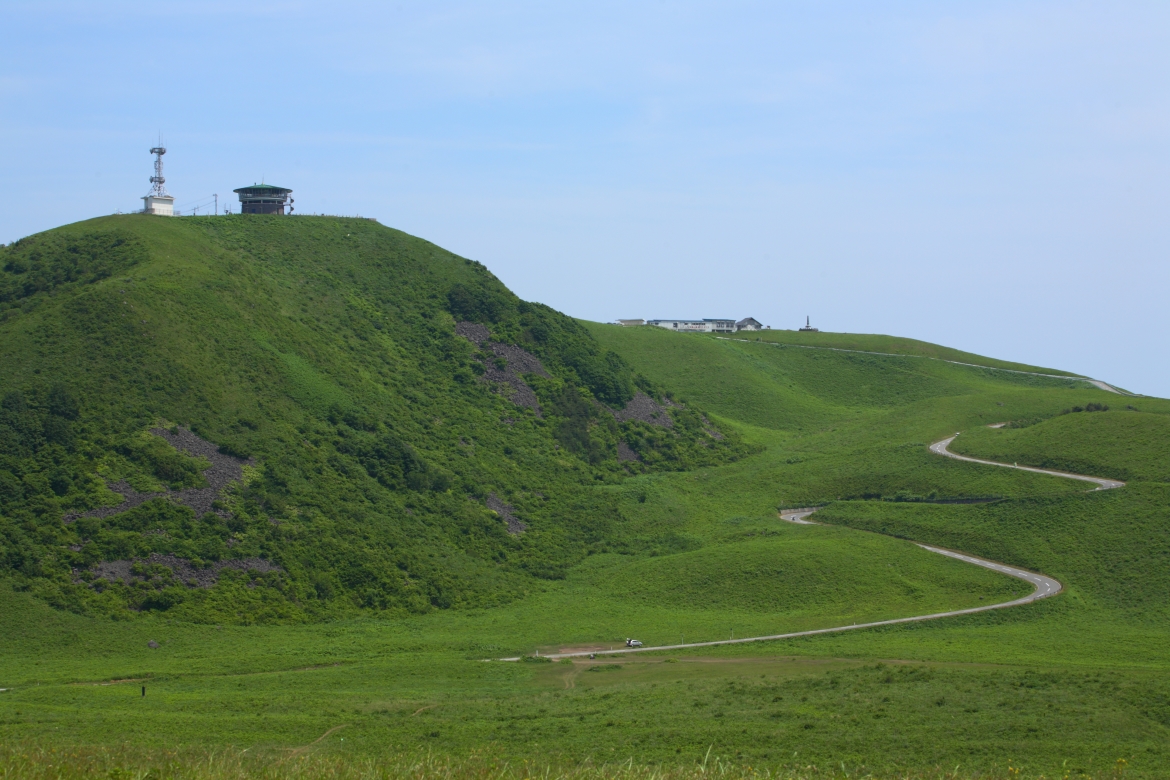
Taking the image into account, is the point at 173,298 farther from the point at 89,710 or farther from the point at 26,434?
the point at 89,710

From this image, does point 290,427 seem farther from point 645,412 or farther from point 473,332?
point 645,412

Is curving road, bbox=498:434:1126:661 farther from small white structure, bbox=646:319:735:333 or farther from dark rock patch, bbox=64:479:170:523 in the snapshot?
small white structure, bbox=646:319:735:333

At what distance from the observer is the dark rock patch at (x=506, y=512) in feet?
252

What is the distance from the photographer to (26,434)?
2387 inches

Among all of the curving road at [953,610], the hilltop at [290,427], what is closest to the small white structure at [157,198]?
the hilltop at [290,427]

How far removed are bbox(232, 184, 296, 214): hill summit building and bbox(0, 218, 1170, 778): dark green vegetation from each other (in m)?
6.07

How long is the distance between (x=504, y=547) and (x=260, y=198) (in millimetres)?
62266

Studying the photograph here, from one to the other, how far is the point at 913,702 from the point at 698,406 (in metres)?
77.4

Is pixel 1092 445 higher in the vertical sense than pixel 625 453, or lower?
higher

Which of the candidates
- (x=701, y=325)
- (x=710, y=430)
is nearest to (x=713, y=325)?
(x=701, y=325)

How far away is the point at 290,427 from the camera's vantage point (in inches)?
2862

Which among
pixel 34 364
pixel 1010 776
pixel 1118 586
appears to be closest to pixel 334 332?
pixel 34 364

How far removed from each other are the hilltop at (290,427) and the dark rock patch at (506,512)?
0.33 meters

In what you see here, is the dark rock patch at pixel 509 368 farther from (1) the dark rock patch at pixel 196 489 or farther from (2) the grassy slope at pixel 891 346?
(2) the grassy slope at pixel 891 346
